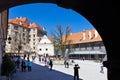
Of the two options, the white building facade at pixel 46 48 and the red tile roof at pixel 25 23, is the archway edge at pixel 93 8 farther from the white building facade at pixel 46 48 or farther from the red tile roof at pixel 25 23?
the red tile roof at pixel 25 23

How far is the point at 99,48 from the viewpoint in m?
81.9

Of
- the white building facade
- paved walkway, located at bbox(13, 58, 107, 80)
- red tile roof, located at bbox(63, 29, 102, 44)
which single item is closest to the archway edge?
paved walkway, located at bbox(13, 58, 107, 80)

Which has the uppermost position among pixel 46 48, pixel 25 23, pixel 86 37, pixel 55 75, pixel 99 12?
pixel 25 23

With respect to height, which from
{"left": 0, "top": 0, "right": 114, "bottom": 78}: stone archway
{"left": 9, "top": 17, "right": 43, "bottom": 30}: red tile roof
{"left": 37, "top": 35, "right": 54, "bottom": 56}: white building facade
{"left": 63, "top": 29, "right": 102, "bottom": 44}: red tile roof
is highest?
{"left": 9, "top": 17, "right": 43, "bottom": 30}: red tile roof

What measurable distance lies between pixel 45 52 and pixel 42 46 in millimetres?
2921

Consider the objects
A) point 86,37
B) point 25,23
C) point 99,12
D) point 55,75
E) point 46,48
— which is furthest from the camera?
point 25,23

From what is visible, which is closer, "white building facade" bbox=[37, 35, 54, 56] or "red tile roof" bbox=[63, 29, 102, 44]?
"red tile roof" bbox=[63, 29, 102, 44]

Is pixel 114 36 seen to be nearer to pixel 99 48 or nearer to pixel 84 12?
pixel 84 12

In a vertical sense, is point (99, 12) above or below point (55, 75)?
above

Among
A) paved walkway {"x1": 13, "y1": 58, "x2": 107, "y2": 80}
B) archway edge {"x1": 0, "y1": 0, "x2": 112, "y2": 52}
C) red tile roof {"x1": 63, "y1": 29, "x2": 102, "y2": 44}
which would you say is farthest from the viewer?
red tile roof {"x1": 63, "y1": 29, "x2": 102, "y2": 44}

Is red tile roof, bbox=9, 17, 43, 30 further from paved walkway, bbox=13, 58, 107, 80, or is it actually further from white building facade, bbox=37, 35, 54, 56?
paved walkway, bbox=13, 58, 107, 80

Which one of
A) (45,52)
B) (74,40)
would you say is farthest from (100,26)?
(45,52)

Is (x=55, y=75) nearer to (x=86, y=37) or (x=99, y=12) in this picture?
(x=99, y=12)

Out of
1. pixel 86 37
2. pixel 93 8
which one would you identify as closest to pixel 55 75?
pixel 93 8
